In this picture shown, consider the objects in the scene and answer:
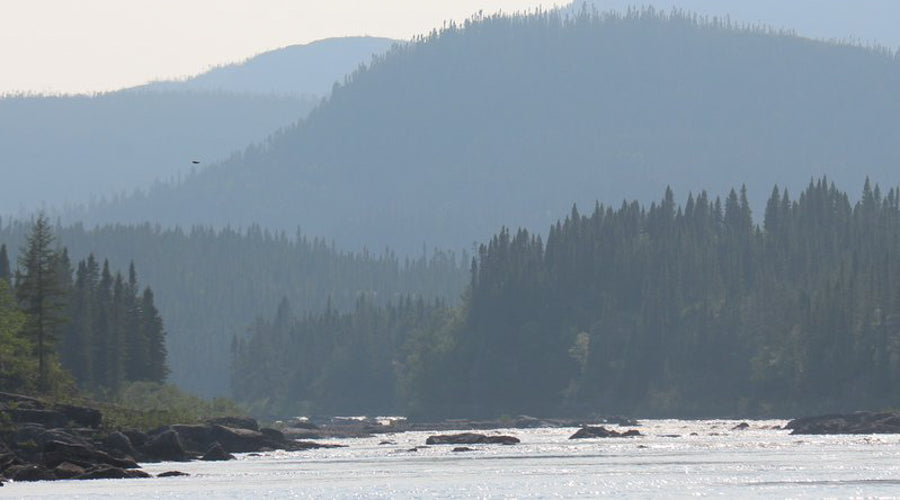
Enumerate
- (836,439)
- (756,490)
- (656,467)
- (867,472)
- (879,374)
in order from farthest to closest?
(879,374), (836,439), (656,467), (867,472), (756,490)

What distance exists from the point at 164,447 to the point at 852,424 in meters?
55.6

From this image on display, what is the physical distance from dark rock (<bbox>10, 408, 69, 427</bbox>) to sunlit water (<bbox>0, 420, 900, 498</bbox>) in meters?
6.58

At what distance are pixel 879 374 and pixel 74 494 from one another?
114 m

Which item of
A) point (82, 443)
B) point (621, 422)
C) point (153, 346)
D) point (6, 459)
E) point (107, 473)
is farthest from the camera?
point (621, 422)

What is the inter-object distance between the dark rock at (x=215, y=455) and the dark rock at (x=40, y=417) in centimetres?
1227

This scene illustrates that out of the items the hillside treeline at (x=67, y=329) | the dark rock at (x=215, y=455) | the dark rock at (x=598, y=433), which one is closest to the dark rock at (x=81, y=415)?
the dark rock at (x=215, y=455)

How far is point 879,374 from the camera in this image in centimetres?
18675

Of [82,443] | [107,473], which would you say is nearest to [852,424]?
[82,443]

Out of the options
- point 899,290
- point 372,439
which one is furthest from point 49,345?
point 899,290

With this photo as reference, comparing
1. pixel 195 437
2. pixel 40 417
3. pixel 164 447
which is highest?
pixel 40 417

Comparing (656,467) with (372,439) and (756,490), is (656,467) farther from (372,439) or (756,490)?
(372,439)

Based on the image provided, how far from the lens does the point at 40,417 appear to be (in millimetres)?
109438

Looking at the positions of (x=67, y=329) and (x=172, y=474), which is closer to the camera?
(x=172, y=474)

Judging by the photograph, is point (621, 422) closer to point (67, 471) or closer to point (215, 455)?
point (215, 455)
